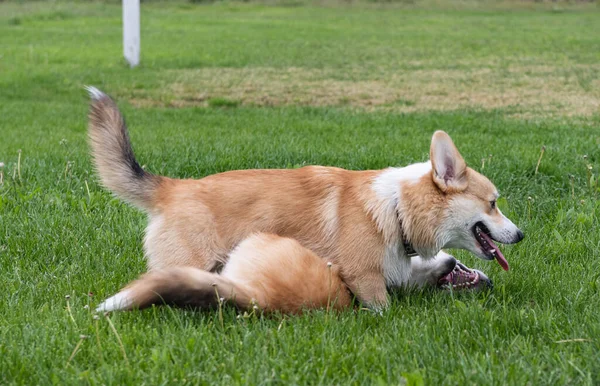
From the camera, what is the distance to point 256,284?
3402 mm

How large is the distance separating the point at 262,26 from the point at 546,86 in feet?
51.3

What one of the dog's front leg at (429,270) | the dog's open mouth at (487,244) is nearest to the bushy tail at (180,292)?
the dog's front leg at (429,270)

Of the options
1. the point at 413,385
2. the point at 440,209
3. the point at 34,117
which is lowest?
the point at 34,117

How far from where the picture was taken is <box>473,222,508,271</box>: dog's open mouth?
12.9ft

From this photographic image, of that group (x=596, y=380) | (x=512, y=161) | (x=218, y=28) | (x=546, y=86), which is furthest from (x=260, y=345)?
(x=218, y=28)

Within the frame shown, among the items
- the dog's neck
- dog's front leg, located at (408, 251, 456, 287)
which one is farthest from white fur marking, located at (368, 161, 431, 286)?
dog's front leg, located at (408, 251, 456, 287)

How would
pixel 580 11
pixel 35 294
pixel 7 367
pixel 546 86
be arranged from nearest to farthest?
pixel 7 367
pixel 35 294
pixel 546 86
pixel 580 11

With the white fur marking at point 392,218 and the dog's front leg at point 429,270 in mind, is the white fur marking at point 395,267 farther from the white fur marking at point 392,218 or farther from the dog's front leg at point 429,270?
the dog's front leg at point 429,270

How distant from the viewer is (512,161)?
636 centimetres

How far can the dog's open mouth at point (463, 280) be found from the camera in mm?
3884

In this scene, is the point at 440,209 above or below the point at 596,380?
above

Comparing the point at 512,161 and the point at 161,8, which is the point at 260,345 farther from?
the point at 161,8

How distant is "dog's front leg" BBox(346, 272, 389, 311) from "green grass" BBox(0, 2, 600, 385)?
0.27 feet

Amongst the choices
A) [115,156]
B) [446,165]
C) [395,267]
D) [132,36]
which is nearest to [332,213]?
[395,267]
